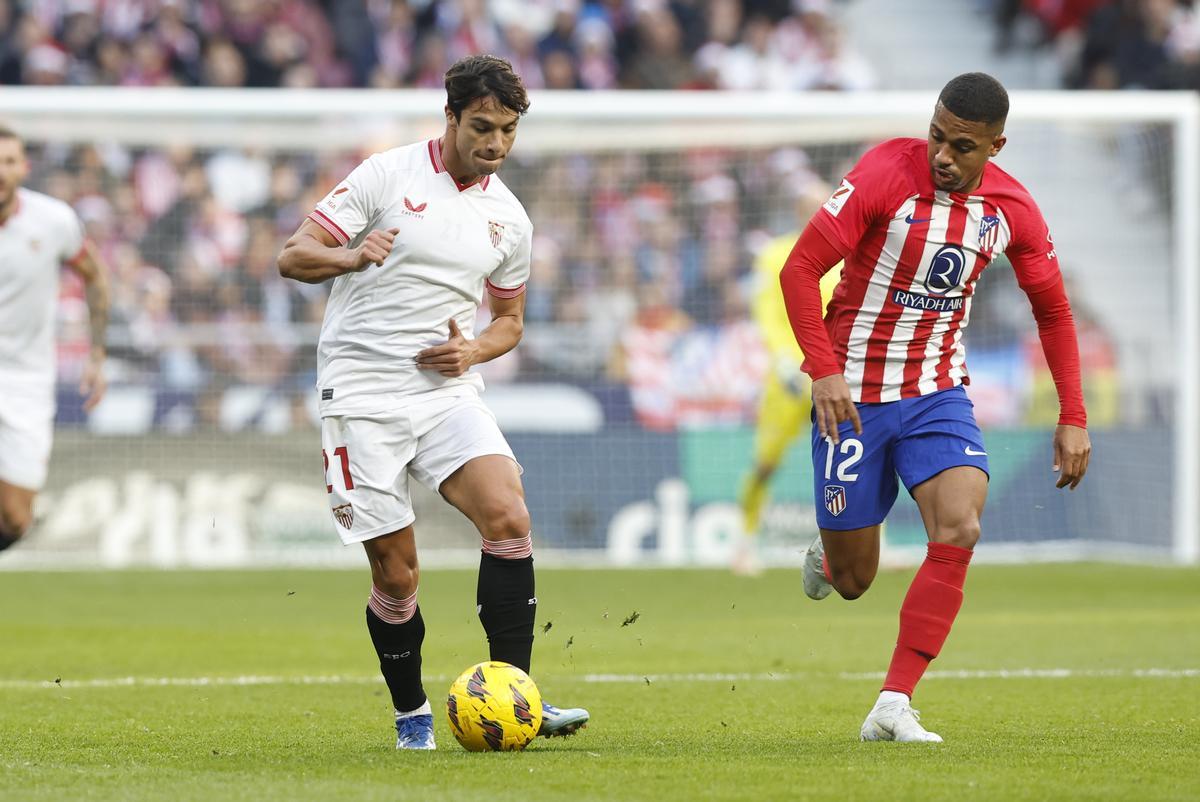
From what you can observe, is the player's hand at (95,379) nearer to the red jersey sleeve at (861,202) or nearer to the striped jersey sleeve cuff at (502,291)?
the striped jersey sleeve cuff at (502,291)

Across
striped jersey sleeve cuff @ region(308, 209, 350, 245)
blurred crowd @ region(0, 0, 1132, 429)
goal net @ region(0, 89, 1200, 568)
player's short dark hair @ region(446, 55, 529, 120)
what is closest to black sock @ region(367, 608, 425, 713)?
striped jersey sleeve cuff @ region(308, 209, 350, 245)

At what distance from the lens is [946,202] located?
21.4 ft

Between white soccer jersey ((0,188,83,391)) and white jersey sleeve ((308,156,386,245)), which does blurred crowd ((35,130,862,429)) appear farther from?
white jersey sleeve ((308,156,386,245))

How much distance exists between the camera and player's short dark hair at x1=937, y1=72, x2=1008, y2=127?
621 centimetres

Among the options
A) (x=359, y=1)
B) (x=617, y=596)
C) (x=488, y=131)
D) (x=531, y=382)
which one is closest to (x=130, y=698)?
(x=488, y=131)

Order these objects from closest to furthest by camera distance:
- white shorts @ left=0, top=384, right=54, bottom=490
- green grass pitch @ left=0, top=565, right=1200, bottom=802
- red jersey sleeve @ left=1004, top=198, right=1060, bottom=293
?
1. green grass pitch @ left=0, top=565, right=1200, bottom=802
2. red jersey sleeve @ left=1004, top=198, right=1060, bottom=293
3. white shorts @ left=0, top=384, right=54, bottom=490

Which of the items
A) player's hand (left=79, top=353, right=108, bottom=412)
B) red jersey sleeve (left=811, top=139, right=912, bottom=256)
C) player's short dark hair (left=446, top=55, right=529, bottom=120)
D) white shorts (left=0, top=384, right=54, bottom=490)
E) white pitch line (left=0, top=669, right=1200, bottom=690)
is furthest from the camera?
player's hand (left=79, top=353, right=108, bottom=412)

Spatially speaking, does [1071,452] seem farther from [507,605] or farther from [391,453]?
[391,453]

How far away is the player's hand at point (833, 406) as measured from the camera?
622cm

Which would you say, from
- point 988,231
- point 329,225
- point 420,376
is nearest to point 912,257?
point 988,231

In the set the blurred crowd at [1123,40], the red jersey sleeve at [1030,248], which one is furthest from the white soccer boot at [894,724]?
the blurred crowd at [1123,40]

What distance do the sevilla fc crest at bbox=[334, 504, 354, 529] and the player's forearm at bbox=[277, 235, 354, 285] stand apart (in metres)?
0.78

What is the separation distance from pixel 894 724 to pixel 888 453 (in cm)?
106

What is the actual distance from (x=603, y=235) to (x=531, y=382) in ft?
5.49
